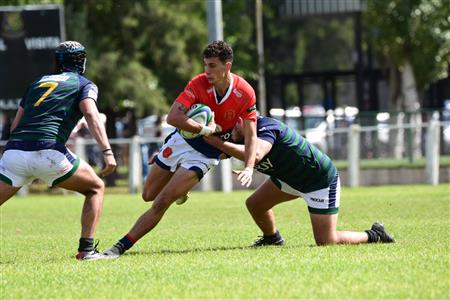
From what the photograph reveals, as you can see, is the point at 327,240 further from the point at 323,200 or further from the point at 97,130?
the point at 97,130

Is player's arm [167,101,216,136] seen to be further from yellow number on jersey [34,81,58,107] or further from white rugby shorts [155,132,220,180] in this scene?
yellow number on jersey [34,81,58,107]

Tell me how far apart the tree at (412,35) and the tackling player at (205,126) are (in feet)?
76.0

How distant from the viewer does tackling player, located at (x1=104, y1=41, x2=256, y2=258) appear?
10312 millimetres

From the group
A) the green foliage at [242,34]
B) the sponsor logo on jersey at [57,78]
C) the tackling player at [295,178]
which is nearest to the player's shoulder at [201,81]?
the tackling player at [295,178]

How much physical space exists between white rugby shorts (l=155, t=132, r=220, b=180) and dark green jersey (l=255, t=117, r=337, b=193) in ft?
1.64

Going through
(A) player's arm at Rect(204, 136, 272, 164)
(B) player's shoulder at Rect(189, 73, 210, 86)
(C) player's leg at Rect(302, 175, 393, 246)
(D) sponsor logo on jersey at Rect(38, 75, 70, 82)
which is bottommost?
(C) player's leg at Rect(302, 175, 393, 246)

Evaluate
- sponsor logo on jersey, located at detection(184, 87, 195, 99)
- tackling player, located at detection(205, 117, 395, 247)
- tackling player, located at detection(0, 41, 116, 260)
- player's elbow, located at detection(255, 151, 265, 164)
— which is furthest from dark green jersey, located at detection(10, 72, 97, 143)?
player's elbow, located at detection(255, 151, 265, 164)

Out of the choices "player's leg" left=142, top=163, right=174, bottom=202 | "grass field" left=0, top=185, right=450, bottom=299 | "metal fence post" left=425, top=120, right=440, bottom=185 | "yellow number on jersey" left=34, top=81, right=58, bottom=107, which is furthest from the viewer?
"metal fence post" left=425, top=120, right=440, bottom=185

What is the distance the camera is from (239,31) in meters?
38.6

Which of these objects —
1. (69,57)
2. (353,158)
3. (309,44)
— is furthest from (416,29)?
(69,57)

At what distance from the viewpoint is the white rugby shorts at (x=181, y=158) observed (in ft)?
35.2

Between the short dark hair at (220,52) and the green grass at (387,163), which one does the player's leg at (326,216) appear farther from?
the green grass at (387,163)

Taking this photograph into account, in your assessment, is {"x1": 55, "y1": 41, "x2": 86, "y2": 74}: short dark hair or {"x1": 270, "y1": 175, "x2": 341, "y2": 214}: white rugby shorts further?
{"x1": 270, "y1": 175, "x2": 341, "y2": 214}: white rugby shorts

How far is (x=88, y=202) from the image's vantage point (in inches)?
406
